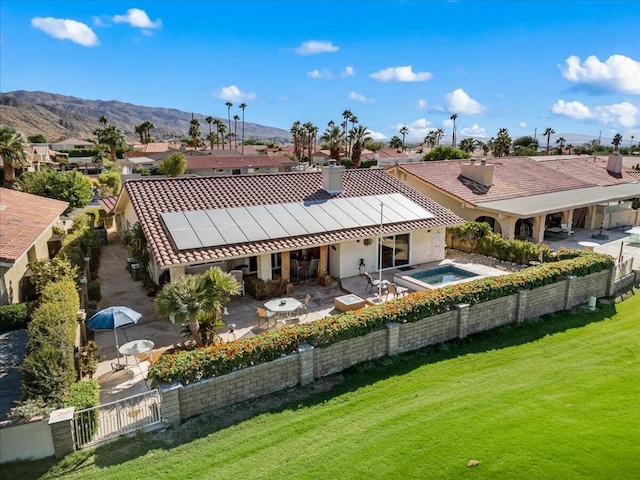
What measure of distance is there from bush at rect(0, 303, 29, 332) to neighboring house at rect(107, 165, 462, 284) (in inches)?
188

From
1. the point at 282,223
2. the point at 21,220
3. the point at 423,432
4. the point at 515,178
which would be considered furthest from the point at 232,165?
the point at 423,432

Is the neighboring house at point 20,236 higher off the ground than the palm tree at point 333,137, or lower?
lower

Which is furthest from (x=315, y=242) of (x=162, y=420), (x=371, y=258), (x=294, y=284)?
(x=162, y=420)

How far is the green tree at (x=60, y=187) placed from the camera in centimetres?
3659

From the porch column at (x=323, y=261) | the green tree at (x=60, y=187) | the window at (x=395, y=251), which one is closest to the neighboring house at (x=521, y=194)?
the window at (x=395, y=251)

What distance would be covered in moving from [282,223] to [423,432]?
1190cm

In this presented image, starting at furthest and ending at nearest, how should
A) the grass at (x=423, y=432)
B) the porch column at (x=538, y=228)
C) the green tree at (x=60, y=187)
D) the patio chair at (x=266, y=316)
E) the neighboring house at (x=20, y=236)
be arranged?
the green tree at (x=60, y=187), the porch column at (x=538, y=228), the neighboring house at (x=20, y=236), the patio chair at (x=266, y=316), the grass at (x=423, y=432)

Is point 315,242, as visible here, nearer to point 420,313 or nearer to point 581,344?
point 420,313

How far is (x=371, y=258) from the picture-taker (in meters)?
21.9

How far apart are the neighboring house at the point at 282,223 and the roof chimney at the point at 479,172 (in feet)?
30.6

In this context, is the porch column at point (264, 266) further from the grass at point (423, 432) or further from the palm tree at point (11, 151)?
the palm tree at point (11, 151)

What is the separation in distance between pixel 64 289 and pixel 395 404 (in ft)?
36.1

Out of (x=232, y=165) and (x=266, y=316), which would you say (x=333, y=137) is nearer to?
(x=232, y=165)

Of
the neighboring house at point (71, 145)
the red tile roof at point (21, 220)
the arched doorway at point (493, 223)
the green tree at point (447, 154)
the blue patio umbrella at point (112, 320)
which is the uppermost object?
the neighboring house at point (71, 145)
